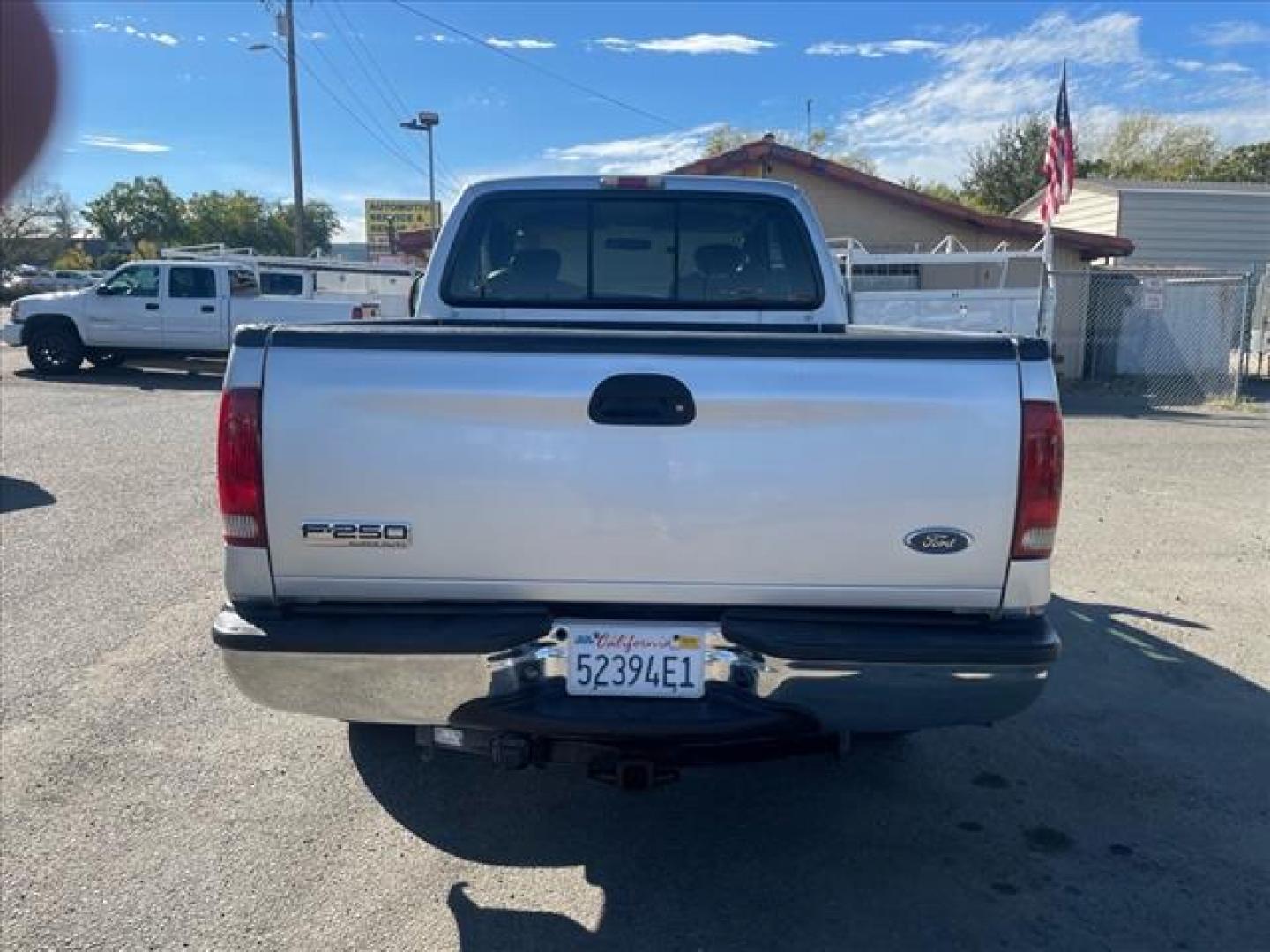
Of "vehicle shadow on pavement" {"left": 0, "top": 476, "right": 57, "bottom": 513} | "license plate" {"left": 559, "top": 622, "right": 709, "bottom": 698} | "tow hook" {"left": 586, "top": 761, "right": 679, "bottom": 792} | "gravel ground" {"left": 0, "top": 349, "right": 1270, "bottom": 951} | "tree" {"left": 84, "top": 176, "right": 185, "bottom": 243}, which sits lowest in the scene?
"gravel ground" {"left": 0, "top": 349, "right": 1270, "bottom": 951}

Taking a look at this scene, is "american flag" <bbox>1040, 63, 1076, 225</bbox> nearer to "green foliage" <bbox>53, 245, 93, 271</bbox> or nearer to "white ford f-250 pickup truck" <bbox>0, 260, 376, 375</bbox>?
"white ford f-250 pickup truck" <bbox>0, 260, 376, 375</bbox>

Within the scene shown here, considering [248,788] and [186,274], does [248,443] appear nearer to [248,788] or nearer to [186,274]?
[248,788]

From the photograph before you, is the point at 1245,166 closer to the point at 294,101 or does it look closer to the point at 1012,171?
the point at 1012,171

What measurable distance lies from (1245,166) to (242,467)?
5671cm

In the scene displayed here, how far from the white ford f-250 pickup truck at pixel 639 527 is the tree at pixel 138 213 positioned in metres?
94.5

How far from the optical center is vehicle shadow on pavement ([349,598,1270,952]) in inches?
114

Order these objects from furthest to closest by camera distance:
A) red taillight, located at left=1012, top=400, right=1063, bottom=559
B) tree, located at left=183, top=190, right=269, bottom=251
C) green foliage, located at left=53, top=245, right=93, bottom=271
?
tree, located at left=183, top=190, right=269, bottom=251 → green foliage, located at left=53, top=245, right=93, bottom=271 → red taillight, located at left=1012, top=400, right=1063, bottom=559

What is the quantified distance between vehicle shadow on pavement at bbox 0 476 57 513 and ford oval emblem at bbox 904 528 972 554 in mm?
7545

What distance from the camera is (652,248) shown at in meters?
4.59

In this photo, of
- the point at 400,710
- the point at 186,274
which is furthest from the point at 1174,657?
the point at 186,274

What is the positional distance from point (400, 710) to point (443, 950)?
0.68 meters

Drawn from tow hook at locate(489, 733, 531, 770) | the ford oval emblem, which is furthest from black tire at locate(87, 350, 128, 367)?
the ford oval emblem

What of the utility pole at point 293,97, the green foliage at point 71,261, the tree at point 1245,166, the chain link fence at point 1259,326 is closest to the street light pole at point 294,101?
the utility pole at point 293,97

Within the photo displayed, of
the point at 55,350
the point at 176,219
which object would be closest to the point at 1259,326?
the point at 55,350
